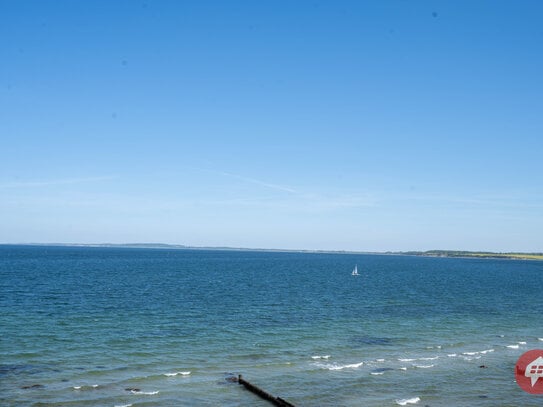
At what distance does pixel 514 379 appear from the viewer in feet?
109

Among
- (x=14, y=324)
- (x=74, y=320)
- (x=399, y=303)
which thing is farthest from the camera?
(x=399, y=303)

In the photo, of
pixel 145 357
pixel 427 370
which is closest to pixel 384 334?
pixel 427 370

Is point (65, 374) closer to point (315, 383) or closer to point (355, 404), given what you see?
point (315, 383)

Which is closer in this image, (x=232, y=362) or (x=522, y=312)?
(x=232, y=362)

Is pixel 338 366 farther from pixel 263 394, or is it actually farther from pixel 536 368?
pixel 536 368

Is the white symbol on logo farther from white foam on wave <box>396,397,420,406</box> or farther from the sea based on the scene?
white foam on wave <box>396,397,420,406</box>

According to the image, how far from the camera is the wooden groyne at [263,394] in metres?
26.1

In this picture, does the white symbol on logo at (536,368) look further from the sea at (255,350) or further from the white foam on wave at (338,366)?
the white foam on wave at (338,366)

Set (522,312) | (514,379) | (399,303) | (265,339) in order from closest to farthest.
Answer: (514,379), (265,339), (522,312), (399,303)

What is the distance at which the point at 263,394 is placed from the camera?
2778 centimetres

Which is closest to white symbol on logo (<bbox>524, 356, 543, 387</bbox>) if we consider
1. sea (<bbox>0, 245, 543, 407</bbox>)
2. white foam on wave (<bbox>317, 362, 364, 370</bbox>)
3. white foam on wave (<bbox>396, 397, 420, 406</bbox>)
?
sea (<bbox>0, 245, 543, 407</bbox>)

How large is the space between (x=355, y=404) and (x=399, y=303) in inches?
1827

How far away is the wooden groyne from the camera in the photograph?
2606 centimetres

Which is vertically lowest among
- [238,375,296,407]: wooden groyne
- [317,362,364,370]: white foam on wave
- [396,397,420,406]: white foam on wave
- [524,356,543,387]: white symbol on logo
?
[396,397,420,406]: white foam on wave
